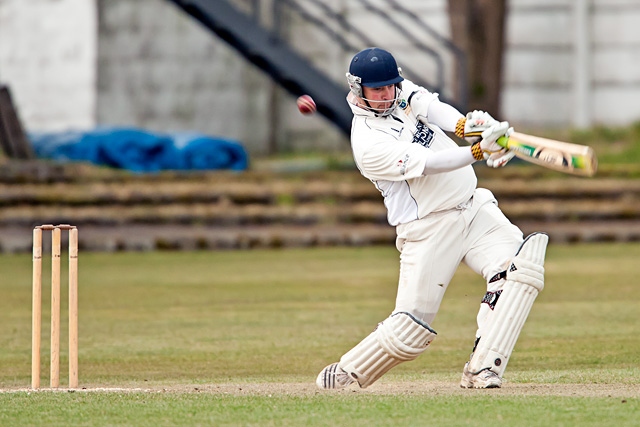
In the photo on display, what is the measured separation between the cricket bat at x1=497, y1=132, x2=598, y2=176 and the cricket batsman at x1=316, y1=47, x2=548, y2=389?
0.08 meters

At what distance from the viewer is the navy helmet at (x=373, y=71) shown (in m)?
5.95

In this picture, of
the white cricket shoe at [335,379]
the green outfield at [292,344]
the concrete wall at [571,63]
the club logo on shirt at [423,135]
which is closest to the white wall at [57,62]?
the green outfield at [292,344]

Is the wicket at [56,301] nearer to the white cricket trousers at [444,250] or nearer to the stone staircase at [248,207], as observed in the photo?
the white cricket trousers at [444,250]

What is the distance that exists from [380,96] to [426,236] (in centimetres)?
67

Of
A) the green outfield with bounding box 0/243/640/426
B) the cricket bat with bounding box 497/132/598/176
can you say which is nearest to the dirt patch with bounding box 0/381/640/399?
the green outfield with bounding box 0/243/640/426

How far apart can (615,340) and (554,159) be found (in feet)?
8.42

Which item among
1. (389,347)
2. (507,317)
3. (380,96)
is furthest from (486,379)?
(380,96)

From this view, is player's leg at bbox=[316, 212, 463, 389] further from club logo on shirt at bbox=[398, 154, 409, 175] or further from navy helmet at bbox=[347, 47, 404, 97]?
navy helmet at bbox=[347, 47, 404, 97]

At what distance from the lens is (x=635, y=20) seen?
18.1 m

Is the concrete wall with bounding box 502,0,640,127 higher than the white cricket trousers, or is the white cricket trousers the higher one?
the concrete wall with bounding box 502,0,640,127

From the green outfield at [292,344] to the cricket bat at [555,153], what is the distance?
0.96 m

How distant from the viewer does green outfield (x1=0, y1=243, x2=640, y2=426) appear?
5230 millimetres

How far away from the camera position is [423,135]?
20.2 feet

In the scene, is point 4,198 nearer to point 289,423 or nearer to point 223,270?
point 223,270
